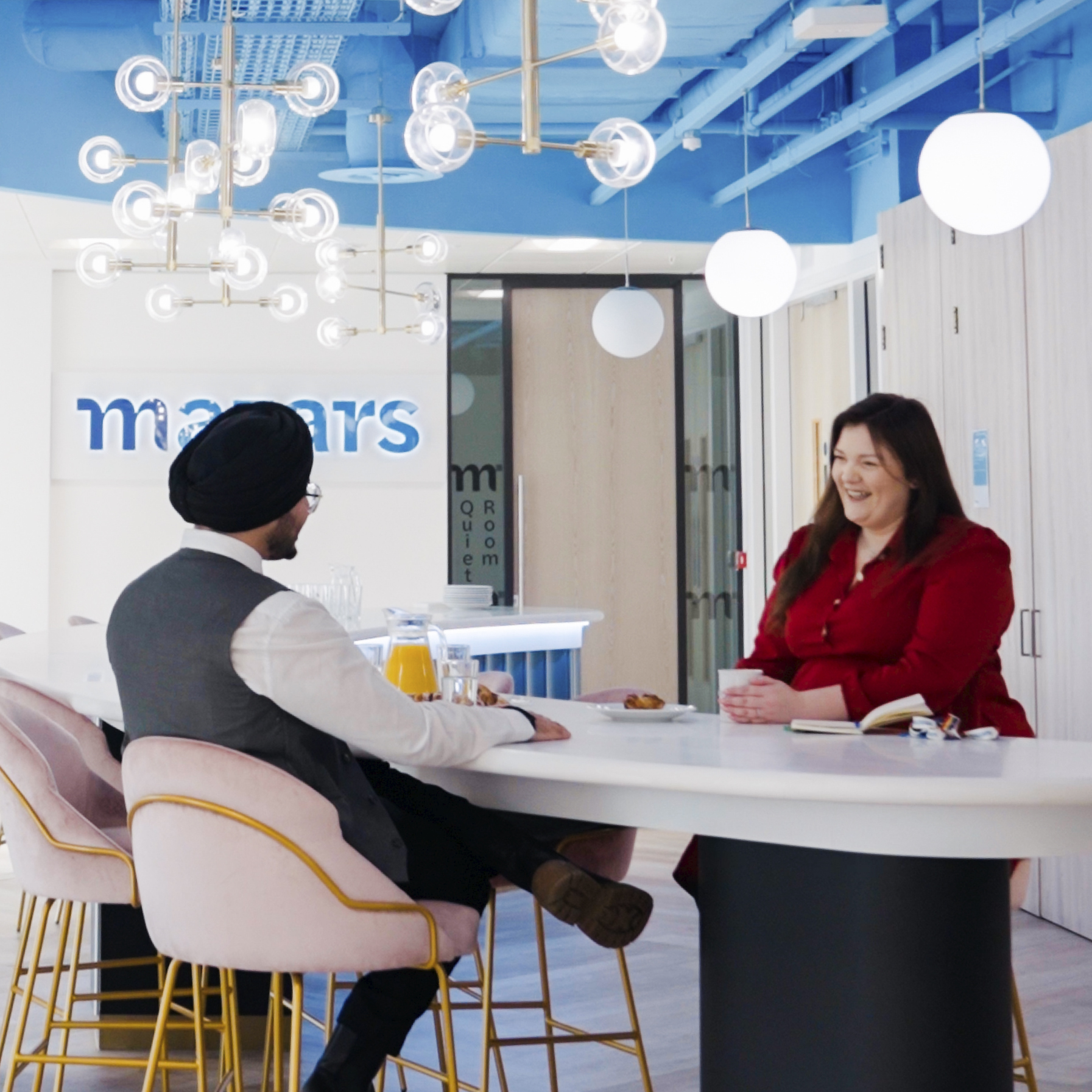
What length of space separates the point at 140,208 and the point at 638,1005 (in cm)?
277

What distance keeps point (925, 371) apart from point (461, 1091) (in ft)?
A: 11.5

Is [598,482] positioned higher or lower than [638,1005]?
higher

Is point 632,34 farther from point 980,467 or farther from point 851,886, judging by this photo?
point 980,467

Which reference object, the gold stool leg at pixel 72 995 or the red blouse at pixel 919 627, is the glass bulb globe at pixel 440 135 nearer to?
the red blouse at pixel 919 627

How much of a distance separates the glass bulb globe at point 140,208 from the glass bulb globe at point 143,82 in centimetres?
39

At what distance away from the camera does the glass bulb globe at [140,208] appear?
444 cm

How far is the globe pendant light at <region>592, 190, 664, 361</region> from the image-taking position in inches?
294

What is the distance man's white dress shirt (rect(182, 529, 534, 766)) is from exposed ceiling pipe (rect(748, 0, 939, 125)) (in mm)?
3678

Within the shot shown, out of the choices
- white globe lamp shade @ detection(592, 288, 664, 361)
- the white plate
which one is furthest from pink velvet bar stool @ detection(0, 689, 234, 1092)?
white globe lamp shade @ detection(592, 288, 664, 361)

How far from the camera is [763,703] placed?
2773 millimetres

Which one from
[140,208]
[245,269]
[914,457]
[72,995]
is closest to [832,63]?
[245,269]

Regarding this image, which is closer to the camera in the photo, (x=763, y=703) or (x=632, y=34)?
(x=763, y=703)

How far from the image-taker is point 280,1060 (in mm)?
2520

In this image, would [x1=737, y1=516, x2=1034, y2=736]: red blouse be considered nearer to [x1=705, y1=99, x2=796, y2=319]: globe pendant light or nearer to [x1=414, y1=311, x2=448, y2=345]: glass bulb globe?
[x1=705, y1=99, x2=796, y2=319]: globe pendant light
